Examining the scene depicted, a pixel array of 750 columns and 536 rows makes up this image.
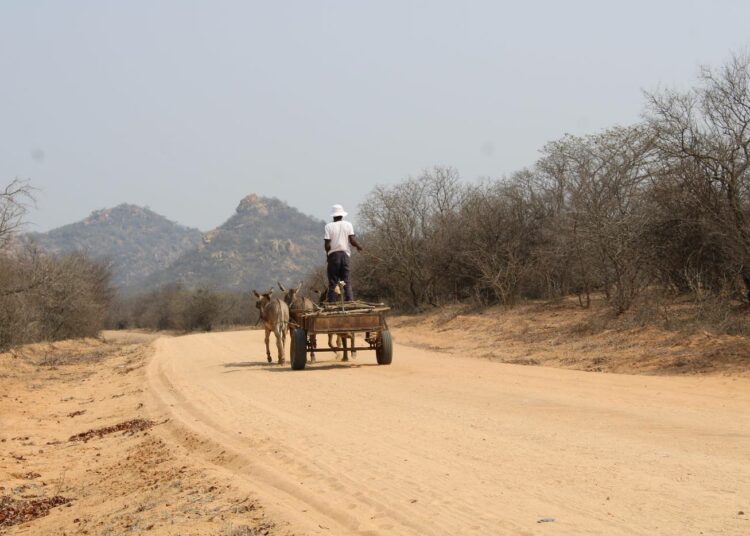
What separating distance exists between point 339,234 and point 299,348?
2693 mm

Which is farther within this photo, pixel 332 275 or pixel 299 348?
pixel 332 275

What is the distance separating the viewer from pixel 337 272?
17.9m

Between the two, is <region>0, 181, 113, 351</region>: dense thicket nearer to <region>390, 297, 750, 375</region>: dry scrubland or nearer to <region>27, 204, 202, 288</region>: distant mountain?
<region>390, 297, 750, 375</region>: dry scrubland

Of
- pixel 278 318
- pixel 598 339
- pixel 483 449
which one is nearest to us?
pixel 483 449

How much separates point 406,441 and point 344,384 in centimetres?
580

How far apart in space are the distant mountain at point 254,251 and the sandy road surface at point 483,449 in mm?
100891

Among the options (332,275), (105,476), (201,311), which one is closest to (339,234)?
(332,275)

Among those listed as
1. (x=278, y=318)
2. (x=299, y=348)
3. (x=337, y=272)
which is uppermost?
(x=337, y=272)

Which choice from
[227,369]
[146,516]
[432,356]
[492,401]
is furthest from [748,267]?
[146,516]

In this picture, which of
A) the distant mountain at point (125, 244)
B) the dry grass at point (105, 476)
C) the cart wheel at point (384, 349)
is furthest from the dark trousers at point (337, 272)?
the distant mountain at point (125, 244)

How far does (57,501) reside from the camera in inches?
369

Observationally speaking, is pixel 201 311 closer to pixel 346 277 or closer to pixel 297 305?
pixel 297 305

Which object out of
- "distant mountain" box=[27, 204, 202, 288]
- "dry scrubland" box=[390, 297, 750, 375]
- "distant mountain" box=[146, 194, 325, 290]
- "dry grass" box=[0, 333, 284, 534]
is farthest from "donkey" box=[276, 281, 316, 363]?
"distant mountain" box=[27, 204, 202, 288]

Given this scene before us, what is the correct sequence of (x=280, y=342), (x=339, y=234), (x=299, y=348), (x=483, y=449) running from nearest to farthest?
(x=483, y=449), (x=299, y=348), (x=339, y=234), (x=280, y=342)
